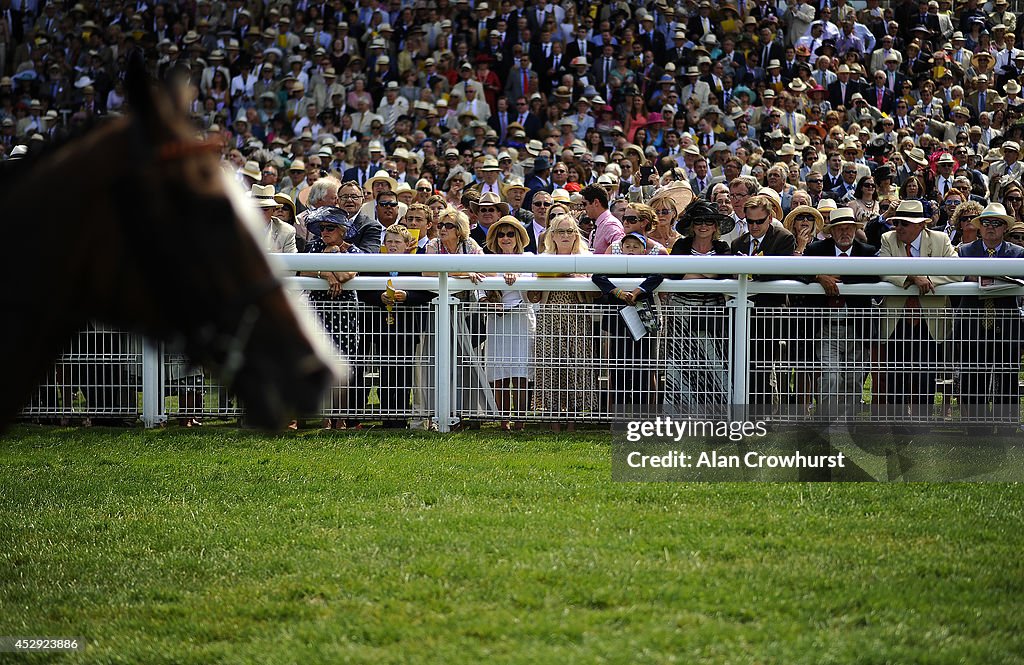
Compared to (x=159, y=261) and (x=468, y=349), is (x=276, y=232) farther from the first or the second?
(x=159, y=261)

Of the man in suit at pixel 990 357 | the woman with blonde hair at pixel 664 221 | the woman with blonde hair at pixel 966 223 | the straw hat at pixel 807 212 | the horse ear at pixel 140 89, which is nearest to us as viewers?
the horse ear at pixel 140 89

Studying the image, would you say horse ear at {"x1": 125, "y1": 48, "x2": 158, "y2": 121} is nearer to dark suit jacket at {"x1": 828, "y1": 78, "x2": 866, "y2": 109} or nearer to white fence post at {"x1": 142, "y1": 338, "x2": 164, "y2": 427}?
white fence post at {"x1": 142, "y1": 338, "x2": 164, "y2": 427}

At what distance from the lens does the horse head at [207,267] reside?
2549 millimetres

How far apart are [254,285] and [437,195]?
9523 mm

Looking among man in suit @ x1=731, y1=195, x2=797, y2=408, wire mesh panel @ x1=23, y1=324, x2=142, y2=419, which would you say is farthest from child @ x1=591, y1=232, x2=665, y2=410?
wire mesh panel @ x1=23, y1=324, x2=142, y2=419

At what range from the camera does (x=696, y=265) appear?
8.15 meters

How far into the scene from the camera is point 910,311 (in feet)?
A: 27.3

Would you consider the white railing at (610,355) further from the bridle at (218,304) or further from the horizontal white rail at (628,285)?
the bridle at (218,304)

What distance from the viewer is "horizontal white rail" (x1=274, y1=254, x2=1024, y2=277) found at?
8.16 m

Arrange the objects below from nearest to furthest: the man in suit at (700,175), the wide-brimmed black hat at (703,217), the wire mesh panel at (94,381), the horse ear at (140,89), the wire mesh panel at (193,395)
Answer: the horse ear at (140,89)
the wire mesh panel at (193,395)
the wire mesh panel at (94,381)
the wide-brimmed black hat at (703,217)
the man in suit at (700,175)

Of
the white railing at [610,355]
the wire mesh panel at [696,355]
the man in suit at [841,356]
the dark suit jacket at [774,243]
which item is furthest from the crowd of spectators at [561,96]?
the man in suit at [841,356]

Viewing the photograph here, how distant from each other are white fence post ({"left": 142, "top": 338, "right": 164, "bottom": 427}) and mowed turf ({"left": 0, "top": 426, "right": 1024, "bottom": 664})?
136 cm

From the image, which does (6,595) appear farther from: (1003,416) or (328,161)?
(328,161)

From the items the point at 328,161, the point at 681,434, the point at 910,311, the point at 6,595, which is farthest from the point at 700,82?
the point at 6,595
